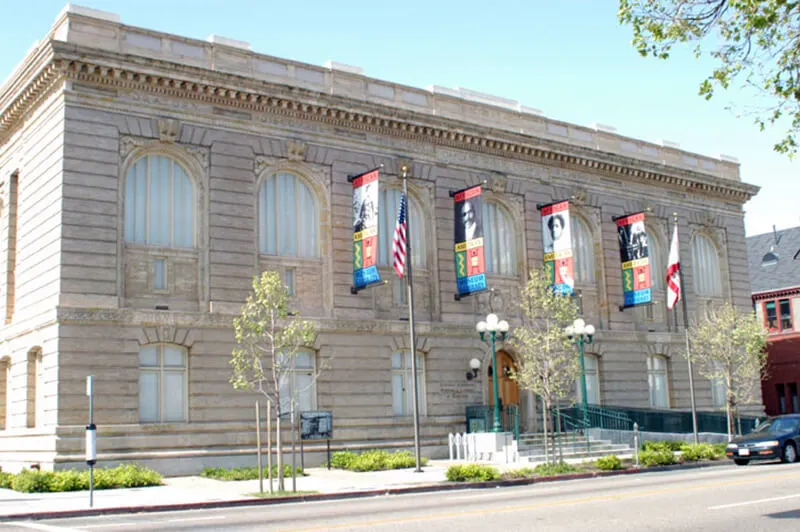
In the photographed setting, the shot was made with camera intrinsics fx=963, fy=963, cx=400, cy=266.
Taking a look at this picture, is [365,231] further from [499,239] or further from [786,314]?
[786,314]

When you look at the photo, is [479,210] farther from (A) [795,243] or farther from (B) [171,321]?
(A) [795,243]

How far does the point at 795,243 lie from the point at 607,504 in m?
50.9

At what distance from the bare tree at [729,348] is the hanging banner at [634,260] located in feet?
11.7

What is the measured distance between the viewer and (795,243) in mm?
63781

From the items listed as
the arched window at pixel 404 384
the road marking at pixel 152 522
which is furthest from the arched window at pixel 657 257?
the road marking at pixel 152 522

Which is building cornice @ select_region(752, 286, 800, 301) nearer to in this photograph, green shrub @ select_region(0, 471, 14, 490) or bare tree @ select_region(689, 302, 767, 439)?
bare tree @ select_region(689, 302, 767, 439)

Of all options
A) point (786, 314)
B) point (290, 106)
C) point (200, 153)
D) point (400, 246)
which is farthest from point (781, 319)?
point (200, 153)

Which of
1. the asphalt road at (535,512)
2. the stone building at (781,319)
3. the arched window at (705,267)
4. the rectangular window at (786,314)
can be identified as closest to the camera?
the asphalt road at (535,512)

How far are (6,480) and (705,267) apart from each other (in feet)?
114

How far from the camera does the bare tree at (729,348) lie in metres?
43.0

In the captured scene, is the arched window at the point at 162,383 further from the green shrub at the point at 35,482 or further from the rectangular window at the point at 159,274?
the green shrub at the point at 35,482

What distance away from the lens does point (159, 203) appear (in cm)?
3162

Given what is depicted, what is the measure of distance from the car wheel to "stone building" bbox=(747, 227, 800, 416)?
3074 centimetres

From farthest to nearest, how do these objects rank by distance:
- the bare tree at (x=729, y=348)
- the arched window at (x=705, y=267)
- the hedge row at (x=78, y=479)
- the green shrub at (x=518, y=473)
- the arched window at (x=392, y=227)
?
the arched window at (x=705, y=267) → the bare tree at (x=729, y=348) → the arched window at (x=392, y=227) → the green shrub at (x=518, y=473) → the hedge row at (x=78, y=479)
